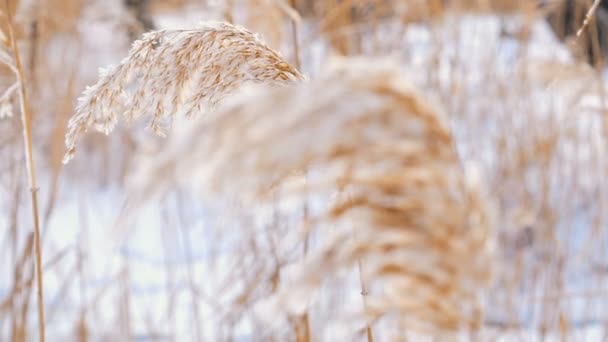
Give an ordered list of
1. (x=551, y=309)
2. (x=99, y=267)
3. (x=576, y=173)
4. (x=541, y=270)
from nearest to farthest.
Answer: (x=551, y=309) < (x=541, y=270) < (x=576, y=173) < (x=99, y=267)

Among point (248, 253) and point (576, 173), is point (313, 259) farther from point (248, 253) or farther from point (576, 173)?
point (576, 173)

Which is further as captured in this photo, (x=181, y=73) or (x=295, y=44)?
(x=295, y=44)

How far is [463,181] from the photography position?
36 cm

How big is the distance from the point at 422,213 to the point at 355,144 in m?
0.06

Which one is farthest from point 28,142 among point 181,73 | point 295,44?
point 295,44

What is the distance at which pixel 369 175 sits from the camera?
36cm

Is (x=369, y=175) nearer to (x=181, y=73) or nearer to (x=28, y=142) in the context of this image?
(x=181, y=73)

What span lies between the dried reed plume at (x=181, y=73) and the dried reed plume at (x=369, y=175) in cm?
30

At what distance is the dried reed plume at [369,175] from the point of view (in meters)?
0.33

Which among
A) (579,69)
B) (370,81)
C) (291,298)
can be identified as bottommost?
(291,298)

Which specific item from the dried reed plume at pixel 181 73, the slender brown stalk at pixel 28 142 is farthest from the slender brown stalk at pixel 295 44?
the slender brown stalk at pixel 28 142

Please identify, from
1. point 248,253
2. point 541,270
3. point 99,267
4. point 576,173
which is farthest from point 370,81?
point 99,267

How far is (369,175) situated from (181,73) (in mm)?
353

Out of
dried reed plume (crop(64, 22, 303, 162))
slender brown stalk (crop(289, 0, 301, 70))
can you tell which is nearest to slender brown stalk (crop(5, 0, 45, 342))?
dried reed plume (crop(64, 22, 303, 162))
